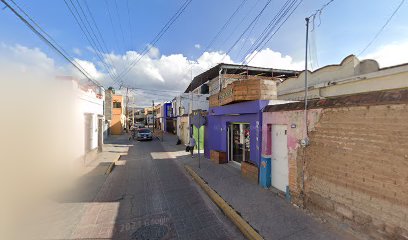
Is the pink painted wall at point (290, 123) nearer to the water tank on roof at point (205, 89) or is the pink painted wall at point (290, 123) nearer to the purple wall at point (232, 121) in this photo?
the purple wall at point (232, 121)

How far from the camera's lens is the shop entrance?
9.88 metres

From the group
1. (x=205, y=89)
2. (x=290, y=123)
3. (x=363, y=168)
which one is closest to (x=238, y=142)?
(x=290, y=123)

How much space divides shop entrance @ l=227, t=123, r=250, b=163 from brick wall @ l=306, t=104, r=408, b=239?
418 cm

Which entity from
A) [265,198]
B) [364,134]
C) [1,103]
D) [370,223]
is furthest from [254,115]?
[1,103]

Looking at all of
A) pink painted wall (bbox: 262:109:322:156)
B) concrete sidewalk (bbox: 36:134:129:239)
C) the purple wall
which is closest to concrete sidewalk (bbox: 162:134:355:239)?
the purple wall

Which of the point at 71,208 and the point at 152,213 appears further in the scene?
the point at 71,208

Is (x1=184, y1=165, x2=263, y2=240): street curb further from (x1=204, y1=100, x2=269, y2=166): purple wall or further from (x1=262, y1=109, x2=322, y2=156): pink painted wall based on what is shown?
(x1=262, y1=109, x2=322, y2=156): pink painted wall

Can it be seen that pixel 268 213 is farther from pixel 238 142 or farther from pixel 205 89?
pixel 205 89

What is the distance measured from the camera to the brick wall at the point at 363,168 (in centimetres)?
384

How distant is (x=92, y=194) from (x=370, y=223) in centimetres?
764

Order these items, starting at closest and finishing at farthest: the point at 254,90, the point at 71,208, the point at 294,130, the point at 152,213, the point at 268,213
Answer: the point at 268,213
the point at 152,213
the point at 294,130
the point at 71,208
the point at 254,90

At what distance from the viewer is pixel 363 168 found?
14.5ft

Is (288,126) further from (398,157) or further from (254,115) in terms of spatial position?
(398,157)

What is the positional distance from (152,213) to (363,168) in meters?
5.02
